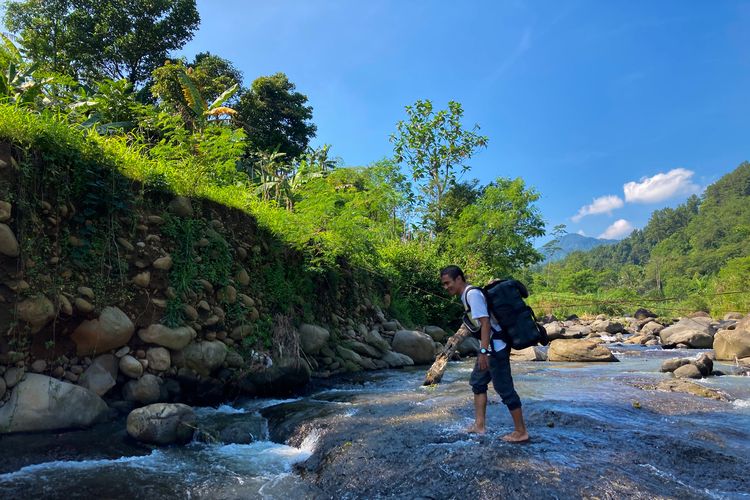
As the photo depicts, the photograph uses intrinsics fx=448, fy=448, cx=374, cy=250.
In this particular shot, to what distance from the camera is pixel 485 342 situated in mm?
4113

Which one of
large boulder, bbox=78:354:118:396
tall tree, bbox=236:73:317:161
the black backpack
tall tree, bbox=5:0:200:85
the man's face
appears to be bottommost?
large boulder, bbox=78:354:118:396

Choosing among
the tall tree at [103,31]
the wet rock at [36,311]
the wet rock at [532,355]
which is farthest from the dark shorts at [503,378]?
the tall tree at [103,31]

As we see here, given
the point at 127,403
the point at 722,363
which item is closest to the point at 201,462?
the point at 127,403

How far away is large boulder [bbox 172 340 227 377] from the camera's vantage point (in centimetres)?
605

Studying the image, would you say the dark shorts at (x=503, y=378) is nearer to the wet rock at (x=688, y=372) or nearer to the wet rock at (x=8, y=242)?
the wet rock at (x=8, y=242)

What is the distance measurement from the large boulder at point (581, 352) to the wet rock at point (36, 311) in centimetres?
1123

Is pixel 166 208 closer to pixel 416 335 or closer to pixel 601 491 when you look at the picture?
pixel 601 491

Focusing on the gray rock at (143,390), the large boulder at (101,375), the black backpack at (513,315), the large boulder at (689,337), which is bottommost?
the large boulder at (689,337)

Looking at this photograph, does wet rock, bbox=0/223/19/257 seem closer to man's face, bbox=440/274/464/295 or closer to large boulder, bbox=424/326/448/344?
man's face, bbox=440/274/464/295

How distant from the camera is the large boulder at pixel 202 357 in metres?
6.05

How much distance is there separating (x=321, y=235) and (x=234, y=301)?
2763 millimetres

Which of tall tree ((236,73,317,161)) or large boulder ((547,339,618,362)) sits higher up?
tall tree ((236,73,317,161))

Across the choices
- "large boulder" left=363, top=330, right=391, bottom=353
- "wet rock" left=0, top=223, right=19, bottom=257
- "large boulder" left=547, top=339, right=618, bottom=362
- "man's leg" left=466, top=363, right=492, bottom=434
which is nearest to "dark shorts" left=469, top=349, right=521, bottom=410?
"man's leg" left=466, top=363, right=492, bottom=434

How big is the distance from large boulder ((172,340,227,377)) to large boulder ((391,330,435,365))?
5.97 m
